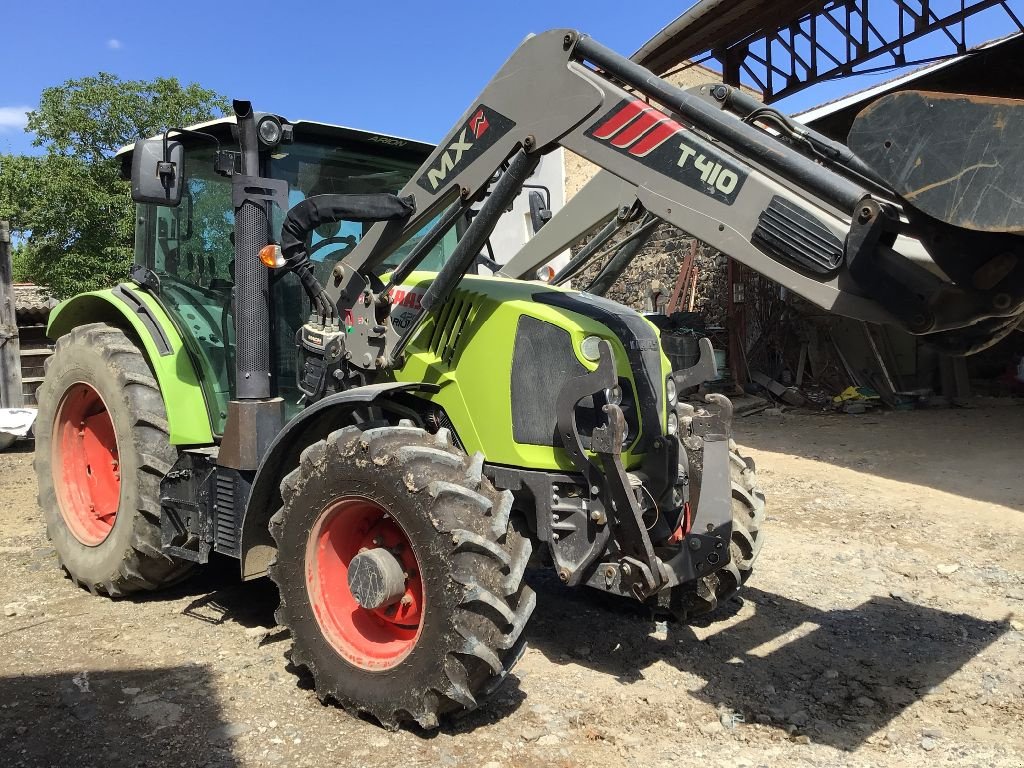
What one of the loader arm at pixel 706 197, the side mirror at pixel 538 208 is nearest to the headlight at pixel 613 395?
the loader arm at pixel 706 197

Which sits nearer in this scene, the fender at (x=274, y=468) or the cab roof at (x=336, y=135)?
the fender at (x=274, y=468)

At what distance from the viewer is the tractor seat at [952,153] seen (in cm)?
202

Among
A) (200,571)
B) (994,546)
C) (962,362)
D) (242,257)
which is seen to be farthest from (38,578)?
(962,362)

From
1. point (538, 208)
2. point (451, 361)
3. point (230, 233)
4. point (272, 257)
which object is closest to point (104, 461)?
point (230, 233)

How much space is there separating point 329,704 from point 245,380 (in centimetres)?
145

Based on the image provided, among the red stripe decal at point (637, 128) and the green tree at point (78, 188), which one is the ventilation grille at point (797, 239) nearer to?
the red stripe decal at point (637, 128)

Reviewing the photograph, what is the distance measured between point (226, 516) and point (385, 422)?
1.05m

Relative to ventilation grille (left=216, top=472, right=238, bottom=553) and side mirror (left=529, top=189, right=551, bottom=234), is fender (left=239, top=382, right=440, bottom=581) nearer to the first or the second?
ventilation grille (left=216, top=472, right=238, bottom=553)

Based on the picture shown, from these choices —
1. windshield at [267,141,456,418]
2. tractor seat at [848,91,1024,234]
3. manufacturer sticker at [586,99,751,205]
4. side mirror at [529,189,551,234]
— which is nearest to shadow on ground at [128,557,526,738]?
windshield at [267,141,456,418]

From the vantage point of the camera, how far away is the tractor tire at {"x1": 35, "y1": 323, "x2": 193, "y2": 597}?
4051 mm

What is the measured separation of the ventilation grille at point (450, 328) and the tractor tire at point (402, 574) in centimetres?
46

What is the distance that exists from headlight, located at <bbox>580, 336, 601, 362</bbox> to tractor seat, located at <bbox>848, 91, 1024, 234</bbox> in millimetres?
1214

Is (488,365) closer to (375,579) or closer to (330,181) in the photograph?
(375,579)

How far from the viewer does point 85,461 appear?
4816 millimetres
